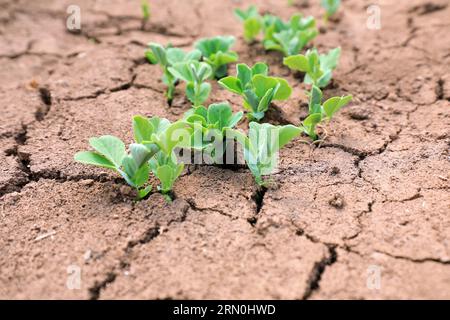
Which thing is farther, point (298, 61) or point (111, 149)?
point (298, 61)

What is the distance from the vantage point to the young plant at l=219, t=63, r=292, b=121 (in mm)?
2580

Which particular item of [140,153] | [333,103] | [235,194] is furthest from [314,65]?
[140,153]

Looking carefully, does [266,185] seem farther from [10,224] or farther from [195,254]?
[10,224]

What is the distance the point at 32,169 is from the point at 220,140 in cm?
94

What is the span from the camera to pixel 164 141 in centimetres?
217

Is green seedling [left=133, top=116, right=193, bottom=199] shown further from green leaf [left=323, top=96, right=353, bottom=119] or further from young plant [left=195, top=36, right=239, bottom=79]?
young plant [left=195, top=36, right=239, bottom=79]

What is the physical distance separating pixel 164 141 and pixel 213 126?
0.99 ft

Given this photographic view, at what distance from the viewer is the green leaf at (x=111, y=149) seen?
227cm

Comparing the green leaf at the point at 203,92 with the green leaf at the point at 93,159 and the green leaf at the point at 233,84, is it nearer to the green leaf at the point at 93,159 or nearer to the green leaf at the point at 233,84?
the green leaf at the point at 233,84

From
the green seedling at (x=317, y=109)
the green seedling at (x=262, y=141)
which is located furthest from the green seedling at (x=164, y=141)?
the green seedling at (x=317, y=109)

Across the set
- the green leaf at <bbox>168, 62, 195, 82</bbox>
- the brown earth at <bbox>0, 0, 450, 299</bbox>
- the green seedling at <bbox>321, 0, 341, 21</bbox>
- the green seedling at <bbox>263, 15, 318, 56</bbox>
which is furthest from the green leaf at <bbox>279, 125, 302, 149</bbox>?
the green seedling at <bbox>321, 0, 341, 21</bbox>

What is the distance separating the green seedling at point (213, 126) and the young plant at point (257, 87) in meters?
0.20

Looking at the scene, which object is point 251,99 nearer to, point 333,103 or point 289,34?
point 333,103
